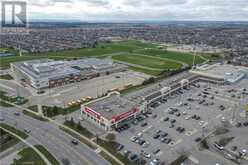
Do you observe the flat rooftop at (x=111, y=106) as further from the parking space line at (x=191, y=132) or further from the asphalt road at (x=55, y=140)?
the parking space line at (x=191, y=132)

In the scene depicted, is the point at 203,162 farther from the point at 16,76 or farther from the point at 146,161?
the point at 16,76

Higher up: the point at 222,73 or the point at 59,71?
the point at 222,73

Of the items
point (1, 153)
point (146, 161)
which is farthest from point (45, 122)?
point (146, 161)

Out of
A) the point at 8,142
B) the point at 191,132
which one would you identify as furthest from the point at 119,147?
the point at 8,142

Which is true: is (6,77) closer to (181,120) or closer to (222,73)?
(181,120)

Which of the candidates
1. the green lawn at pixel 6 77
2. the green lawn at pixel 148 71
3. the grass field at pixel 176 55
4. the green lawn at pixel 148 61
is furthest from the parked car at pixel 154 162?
the grass field at pixel 176 55

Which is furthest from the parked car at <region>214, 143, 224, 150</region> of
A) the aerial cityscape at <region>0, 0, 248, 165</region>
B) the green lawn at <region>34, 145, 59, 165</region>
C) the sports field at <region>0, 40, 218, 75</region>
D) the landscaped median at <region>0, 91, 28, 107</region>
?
the sports field at <region>0, 40, 218, 75</region>
